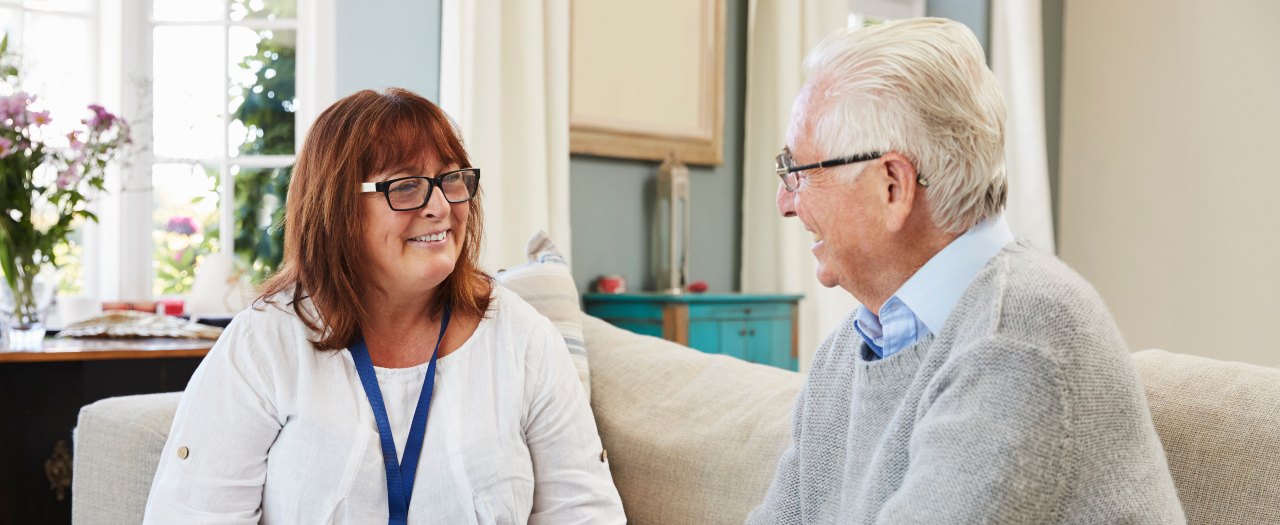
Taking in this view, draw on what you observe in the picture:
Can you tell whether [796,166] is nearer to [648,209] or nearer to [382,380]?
[382,380]

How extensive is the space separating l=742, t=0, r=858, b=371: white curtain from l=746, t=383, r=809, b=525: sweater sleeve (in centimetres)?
318

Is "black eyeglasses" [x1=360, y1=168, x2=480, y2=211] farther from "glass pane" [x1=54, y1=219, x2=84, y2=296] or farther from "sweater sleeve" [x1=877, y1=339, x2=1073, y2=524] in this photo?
"glass pane" [x1=54, y1=219, x2=84, y2=296]

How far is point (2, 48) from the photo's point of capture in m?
3.01

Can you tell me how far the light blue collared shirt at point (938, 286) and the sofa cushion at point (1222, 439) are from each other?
0.34 meters

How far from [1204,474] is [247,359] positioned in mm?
1249

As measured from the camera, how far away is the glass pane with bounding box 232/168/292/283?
3885 millimetres

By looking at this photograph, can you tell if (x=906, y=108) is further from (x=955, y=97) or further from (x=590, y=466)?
(x=590, y=466)

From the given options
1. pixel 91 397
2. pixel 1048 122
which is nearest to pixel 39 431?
pixel 91 397

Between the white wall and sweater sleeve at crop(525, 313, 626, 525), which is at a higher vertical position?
the white wall

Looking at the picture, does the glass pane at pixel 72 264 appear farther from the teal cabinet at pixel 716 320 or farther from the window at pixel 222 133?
the teal cabinet at pixel 716 320

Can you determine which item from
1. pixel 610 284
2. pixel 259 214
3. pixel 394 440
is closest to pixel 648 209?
pixel 610 284

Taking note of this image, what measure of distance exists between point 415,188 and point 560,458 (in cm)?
47

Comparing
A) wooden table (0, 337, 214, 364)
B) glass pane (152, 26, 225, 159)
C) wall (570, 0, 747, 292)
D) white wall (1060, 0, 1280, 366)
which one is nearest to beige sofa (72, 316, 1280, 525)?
wooden table (0, 337, 214, 364)

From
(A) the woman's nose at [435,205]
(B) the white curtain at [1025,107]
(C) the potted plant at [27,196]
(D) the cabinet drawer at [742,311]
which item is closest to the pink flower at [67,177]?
(C) the potted plant at [27,196]
